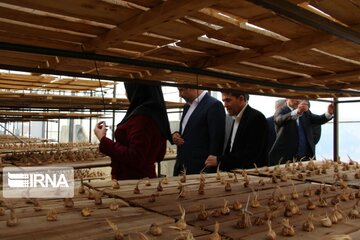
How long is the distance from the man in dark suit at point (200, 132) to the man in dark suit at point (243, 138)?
9 centimetres

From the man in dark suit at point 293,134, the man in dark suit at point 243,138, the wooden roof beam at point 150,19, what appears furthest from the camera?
the man in dark suit at point 293,134

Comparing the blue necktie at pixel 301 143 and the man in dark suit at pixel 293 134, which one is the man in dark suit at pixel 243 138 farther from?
the blue necktie at pixel 301 143

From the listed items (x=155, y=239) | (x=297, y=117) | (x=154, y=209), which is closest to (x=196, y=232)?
(x=155, y=239)

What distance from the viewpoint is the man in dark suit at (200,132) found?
255 cm

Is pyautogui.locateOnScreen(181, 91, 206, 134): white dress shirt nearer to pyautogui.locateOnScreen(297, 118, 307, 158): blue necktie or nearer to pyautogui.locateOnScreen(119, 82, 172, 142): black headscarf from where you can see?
pyautogui.locateOnScreen(119, 82, 172, 142): black headscarf

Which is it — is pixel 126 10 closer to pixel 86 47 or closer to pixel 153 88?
pixel 86 47

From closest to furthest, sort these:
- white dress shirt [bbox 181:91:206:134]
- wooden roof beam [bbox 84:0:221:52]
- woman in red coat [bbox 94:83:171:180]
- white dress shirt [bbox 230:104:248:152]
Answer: wooden roof beam [bbox 84:0:221:52], woman in red coat [bbox 94:83:171:180], white dress shirt [bbox 230:104:248:152], white dress shirt [bbox 181:91:206:134]

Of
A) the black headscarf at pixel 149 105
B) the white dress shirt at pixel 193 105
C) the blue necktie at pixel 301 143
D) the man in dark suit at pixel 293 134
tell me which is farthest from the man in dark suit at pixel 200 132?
the blue necktie at pixel 301 143

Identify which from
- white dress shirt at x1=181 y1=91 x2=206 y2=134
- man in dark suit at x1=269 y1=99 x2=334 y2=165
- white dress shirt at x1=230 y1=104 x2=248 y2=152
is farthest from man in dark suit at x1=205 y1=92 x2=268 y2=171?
man in dark suit at x1=269 y1=99 x2=334 y2=165

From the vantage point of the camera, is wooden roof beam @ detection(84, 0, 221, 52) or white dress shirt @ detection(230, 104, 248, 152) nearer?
wooden roof beam @ detection(84, 0, 221, 52)

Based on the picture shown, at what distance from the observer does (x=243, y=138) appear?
2473 millimetres

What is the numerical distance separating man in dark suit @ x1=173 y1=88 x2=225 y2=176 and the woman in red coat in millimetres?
452

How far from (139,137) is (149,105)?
0.22m

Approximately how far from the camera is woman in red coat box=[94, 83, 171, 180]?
6.38ft
